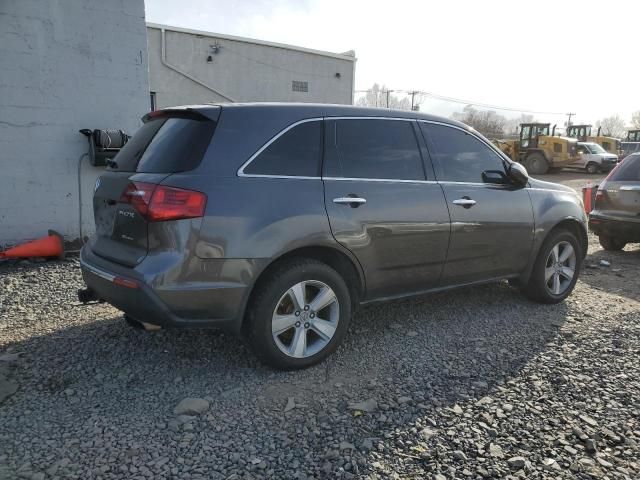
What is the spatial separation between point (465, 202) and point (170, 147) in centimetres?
237

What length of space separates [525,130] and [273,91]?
1444 centimetres

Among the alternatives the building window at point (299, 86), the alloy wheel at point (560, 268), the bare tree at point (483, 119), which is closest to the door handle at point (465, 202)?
the alloy wheel at point (560, 268)

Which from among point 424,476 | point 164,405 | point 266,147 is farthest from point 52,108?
point 424,476

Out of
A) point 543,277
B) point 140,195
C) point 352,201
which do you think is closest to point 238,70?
point 543,277

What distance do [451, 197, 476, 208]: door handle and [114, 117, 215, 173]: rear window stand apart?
2058 millimetres

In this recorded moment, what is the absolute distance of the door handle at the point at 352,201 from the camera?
3.48 meters

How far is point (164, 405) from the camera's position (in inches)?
120

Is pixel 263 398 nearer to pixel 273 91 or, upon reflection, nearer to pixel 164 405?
pixel 164 405

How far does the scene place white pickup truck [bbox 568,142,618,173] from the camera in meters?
26.2

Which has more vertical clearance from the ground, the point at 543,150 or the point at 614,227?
the point at 543,150

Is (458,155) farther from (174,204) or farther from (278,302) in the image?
(174,204)

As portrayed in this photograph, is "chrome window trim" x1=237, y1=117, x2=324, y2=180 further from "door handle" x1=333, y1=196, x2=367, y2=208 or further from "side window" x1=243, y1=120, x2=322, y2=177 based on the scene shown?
"door handle" x1=333, y1=196, x2=367, y2=208

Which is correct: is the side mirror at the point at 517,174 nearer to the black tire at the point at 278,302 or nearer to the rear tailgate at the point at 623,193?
the black tire at the point at 278,302

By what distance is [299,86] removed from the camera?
2284cm
